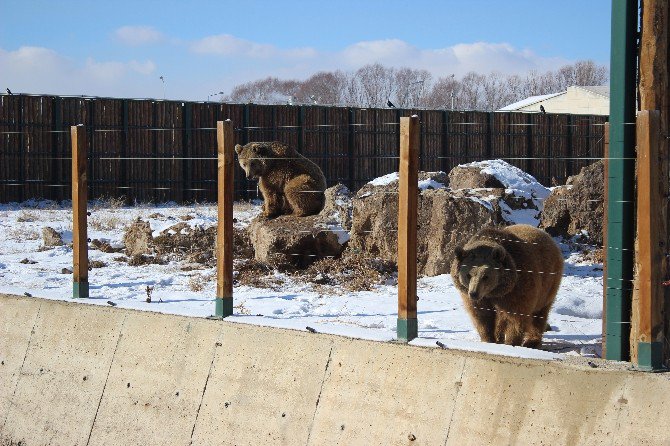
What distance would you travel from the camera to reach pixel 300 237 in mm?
12281

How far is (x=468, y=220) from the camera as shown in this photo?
38.1 feet

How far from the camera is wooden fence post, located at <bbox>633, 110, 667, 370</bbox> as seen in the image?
4.38 metres

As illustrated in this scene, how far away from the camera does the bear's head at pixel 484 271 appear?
681 centimetres

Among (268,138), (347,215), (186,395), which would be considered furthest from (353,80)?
(186,395)

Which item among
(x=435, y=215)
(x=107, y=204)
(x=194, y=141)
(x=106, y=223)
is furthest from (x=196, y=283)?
(x=194, y=141)

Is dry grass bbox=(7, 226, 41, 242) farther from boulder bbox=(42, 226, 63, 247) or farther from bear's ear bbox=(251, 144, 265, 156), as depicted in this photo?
bear's ear bbox=(251, 144, 265, 156)

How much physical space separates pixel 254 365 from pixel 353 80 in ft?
205

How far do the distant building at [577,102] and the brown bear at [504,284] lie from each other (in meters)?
41.4

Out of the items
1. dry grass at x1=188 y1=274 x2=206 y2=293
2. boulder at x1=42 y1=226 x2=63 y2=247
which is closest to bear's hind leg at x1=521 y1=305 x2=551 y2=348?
dry grass at x1=188 y1=274 x2=206 y2=293

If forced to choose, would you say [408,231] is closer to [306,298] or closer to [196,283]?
[306,298]

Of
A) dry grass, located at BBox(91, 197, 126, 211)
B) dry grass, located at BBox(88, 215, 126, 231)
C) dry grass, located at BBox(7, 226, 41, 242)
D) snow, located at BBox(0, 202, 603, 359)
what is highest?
dry grass, located at BBox(91, 197, 126, 211)

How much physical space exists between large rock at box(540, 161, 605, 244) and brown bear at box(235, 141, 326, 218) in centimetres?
359

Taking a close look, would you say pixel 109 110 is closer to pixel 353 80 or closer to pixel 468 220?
pixel 468 220

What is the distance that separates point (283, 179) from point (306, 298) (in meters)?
3.65
